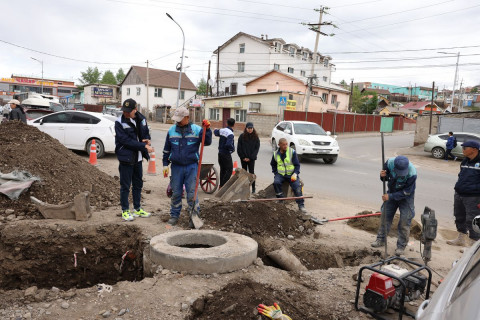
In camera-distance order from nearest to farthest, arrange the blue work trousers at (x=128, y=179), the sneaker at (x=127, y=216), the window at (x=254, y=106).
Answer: the blue work trousers at (x=128, y=179) < the sneaker at (x=127, y=216) < the window at (x=254, y=106)

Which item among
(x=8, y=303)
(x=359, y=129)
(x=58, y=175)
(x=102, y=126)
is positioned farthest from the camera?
(x=359, y=129)

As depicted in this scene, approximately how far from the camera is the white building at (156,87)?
5028 cm

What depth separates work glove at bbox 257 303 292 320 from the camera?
3.13 meters

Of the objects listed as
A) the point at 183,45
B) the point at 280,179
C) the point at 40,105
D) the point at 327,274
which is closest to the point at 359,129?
the point at 183,45

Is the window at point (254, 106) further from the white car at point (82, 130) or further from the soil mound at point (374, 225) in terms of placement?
the soil mound at point (374, 225)

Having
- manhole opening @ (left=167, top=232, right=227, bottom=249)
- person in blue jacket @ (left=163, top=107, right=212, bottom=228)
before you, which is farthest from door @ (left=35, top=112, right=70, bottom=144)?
manhole opening @ (left=167, top=232, right=227, bottom=249)

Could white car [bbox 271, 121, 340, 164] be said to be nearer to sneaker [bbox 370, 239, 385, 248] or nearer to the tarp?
sneaker [bbox 370, 239, 385, 248]

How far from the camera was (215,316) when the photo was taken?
10.7ft

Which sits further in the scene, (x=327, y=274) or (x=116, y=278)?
(x=116, y=278)

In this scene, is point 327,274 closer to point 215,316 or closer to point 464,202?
point 215,316

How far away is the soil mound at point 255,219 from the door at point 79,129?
7672 mm

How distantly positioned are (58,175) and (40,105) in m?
16.3

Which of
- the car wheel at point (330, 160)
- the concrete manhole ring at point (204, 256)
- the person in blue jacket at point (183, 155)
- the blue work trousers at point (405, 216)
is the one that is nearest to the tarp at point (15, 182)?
the person in blue jacket at point (183, 155)

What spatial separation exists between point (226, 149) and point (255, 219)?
90.8 inches
